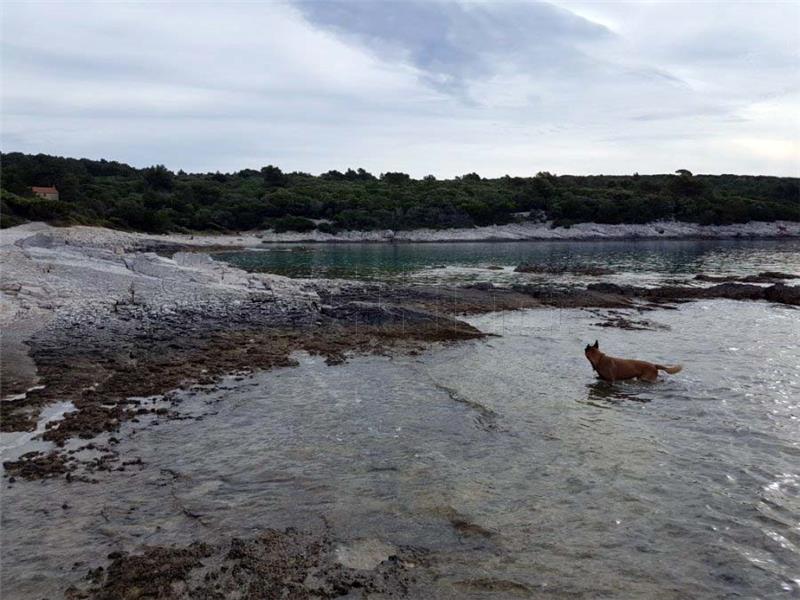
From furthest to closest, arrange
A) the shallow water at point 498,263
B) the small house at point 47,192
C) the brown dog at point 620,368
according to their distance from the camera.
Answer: the small house at point 47,192, the shallow water at point 498,263, the brown dog at point 620,368

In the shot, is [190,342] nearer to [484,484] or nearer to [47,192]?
[484,484]

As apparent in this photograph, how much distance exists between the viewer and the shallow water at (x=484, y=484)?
5676 millimetres

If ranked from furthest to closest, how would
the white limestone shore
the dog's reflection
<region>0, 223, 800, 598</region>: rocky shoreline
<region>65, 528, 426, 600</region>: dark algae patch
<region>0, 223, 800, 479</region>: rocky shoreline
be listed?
the white limestone shore → the dog's reflection → <region>0, 223, 800, 479</region>: rocky shoreline → <region>0, 223, 800, 598</region>: rocky shoreline → <region>65, 528, 426, 600</region>: dark algae patch

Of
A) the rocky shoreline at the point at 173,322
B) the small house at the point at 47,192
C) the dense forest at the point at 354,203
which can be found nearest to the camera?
the rocky shoreline at the point at 173,322

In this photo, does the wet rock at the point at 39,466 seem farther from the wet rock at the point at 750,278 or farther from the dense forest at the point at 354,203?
the dense forest at the point at 354,203

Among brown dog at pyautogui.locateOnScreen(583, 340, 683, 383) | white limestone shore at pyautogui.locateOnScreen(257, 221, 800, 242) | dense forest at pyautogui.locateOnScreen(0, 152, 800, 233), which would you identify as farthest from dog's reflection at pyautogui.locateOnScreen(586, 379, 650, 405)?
white limestone shore at pyautogui.locateOnScreen(257, 221, 800, 242)

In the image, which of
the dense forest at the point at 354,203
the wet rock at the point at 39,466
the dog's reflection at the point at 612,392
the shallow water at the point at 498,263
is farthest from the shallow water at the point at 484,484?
the dense forest at the point at 354,203

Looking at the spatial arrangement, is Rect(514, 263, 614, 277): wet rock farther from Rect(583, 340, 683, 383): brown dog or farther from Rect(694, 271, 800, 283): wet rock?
Rect(583, 340, 683, 383): brown dog

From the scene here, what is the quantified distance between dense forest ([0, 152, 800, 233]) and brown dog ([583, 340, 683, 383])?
6466cm

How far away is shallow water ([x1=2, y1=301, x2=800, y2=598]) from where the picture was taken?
568 cm

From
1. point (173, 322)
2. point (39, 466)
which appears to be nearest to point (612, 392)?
point (39, 466)

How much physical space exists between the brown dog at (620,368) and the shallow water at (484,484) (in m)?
0.25

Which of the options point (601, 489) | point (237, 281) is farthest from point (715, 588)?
point (237, 281)

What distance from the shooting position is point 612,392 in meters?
11.9
